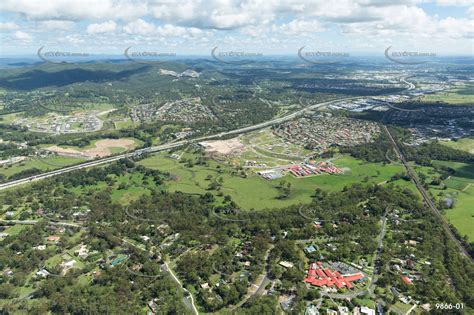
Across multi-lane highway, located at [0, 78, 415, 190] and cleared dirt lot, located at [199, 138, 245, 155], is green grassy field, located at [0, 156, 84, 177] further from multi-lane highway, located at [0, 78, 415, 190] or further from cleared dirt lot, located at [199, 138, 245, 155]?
cleared dirt lot, located at [199, 138, 245, 155]

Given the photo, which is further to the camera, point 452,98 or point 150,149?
point 452,98

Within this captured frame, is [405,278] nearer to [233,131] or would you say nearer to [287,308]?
[287,308]

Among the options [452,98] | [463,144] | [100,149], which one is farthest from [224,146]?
[452,98]

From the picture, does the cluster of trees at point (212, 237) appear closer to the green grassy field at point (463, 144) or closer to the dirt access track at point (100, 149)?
the dirt access track at point (100, 149)

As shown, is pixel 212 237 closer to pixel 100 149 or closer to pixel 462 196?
pixel 462 196

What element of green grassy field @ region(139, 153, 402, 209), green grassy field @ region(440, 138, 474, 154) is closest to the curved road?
green grassy field @ region(139, 153, 402, 209)

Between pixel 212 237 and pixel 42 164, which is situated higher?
pixel 212 237

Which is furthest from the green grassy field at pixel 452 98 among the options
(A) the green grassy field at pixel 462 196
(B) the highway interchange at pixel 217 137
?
(A) the green grassy field at pixel 462 196
